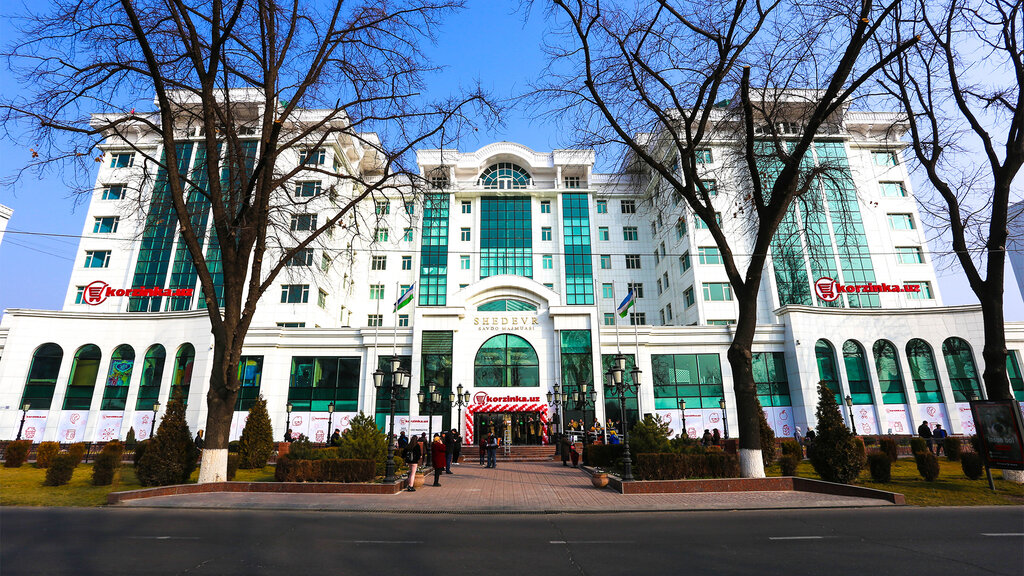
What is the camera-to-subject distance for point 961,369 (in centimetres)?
3666

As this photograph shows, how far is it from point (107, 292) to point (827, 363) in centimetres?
5911

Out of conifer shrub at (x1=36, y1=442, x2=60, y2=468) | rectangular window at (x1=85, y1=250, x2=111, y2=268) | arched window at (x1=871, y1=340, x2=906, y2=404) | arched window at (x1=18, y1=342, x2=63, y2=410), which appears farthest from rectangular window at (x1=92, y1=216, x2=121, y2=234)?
arched window at (x1=871, y1=340, x2=906, y2=404)

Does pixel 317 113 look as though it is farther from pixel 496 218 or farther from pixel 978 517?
pixel 978 517

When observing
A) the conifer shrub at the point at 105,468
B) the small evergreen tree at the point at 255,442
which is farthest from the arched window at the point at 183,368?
the conifer shrub at the point at 105,468

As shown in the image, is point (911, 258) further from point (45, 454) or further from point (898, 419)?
point (45, 454)

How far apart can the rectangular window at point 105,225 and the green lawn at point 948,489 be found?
55525mm

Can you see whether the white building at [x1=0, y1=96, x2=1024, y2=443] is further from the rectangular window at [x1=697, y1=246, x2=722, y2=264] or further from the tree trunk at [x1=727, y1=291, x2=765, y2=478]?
the tree trunk at [x1=727, y1=291, x2=765, y2=478]

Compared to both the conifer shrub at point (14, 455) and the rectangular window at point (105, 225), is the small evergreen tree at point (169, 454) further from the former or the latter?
the rectangular window at point (105, 225)

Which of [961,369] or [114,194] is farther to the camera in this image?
[114,194]

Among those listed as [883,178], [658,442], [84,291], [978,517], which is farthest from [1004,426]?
[84,291]

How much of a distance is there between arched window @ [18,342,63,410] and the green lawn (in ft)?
156

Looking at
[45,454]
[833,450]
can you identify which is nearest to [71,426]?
[45,454]

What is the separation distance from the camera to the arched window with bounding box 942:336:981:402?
36.1 m

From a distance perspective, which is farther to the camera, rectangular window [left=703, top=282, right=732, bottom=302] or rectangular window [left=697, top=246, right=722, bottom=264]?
rectangular window [left=697, top=246, right=722, bottom=264]
